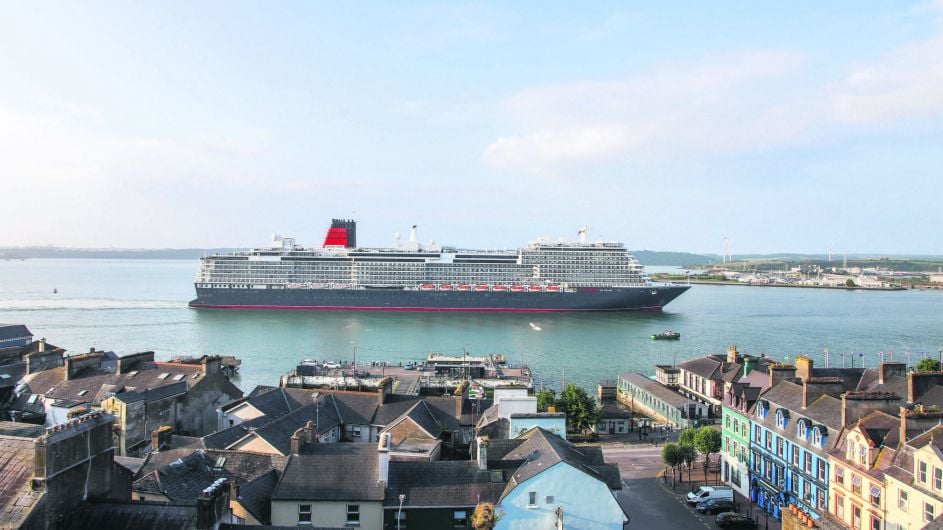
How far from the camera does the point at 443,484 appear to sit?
45.9 ft

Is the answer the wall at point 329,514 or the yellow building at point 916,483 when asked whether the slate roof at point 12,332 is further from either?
the yellow building at point 916,483

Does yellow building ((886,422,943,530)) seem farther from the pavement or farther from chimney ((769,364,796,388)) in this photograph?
chimney ((769,364,796,388))

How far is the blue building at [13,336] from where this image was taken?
37.4 metres

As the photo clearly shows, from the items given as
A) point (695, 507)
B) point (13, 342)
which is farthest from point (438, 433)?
point (13, 342)

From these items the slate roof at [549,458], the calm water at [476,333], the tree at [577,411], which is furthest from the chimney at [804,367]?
the calm water at [476,333]

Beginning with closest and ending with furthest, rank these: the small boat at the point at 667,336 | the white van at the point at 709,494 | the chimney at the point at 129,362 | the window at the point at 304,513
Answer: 1. the window at the point at 304,513
2. the white van at the point at 709,494
3. the chimney at the point at 129,362
4. the small boat at the point at 667,336

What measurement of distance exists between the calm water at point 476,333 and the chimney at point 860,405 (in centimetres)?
2504

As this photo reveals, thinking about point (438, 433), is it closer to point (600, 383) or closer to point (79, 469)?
point (79, 469)

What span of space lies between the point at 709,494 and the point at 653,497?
1.58m

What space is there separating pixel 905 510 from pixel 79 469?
14.8 m

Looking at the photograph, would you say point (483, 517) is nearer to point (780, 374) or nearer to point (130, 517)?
point (130, 517)

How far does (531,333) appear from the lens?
64.1 meters

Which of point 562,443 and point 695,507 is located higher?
point 562,443

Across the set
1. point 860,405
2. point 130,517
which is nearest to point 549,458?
point 130,517
